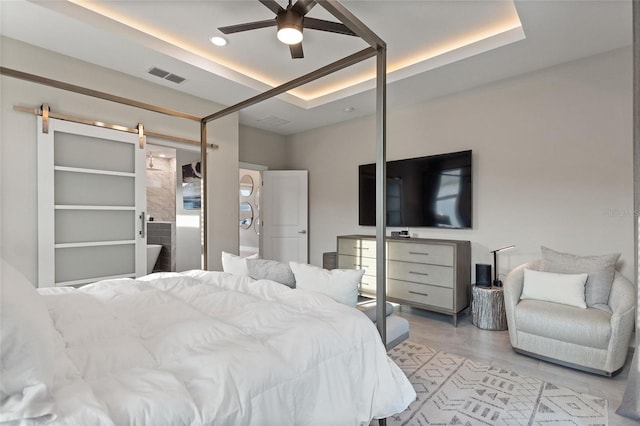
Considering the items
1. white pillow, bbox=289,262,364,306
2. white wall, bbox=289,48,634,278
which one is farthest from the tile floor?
white pillow, bbox=289,262,364,306

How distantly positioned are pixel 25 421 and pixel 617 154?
4.04 m

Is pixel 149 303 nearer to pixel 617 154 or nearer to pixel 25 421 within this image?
pixel 25 421

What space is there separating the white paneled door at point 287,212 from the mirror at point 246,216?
7.39 feet

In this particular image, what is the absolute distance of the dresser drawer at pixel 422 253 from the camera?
346 cm

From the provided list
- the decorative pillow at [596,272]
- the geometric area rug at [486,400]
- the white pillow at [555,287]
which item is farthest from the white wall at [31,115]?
the decorative pillow at [596,272]

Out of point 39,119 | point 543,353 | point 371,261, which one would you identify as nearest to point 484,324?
point 543,353

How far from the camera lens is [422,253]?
12.0 ft

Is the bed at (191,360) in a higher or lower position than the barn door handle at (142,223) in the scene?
lower

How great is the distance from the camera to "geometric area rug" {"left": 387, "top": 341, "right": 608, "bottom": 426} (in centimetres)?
180

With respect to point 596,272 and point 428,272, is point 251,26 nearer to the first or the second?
point 428,272

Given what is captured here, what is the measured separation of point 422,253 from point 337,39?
93.7 inches

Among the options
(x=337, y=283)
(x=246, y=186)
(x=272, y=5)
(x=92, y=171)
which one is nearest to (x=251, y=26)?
(x=272, y=5)

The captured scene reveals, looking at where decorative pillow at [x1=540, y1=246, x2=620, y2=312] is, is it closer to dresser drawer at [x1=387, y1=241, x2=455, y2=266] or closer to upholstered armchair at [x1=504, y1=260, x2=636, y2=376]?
upholstered armchair at [x1=504, y1=260, x2=636, y2=376]

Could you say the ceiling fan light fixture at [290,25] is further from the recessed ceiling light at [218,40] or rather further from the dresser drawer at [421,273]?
the dresser drawer at [421,273]
